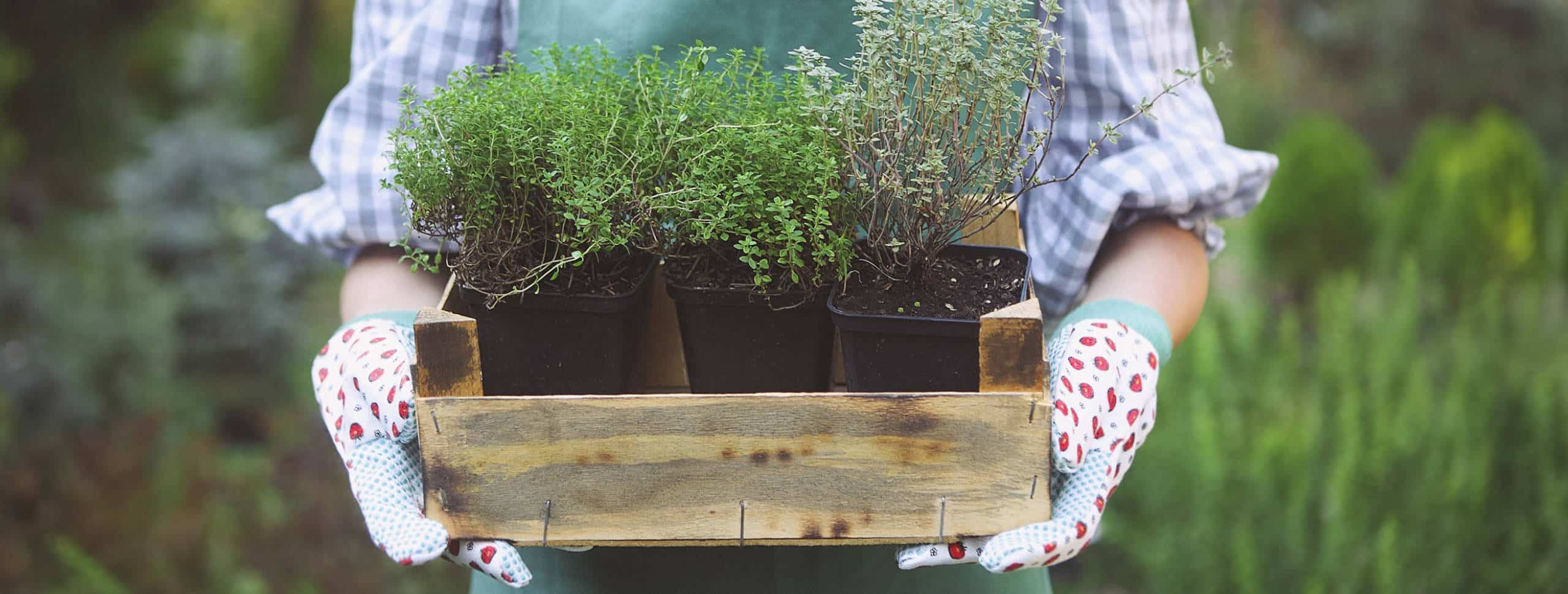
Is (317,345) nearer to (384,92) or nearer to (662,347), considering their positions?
(384,92)

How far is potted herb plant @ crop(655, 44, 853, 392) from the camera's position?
3.14ft

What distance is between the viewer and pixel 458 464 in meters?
0.95

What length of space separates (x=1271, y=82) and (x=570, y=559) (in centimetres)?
910

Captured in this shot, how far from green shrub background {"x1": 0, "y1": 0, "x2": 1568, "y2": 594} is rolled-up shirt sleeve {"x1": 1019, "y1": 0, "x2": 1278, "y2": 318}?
4.01ft

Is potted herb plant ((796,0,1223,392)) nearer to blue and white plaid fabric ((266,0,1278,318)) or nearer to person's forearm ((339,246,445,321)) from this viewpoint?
blue and white plaid fabric ((266,0,1278,318))

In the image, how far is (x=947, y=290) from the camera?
1.03 m

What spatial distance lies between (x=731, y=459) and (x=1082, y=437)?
0.94 ft

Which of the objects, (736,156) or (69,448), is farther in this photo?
(69,448)

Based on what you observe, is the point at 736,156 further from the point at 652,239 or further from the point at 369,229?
the point at 369,229

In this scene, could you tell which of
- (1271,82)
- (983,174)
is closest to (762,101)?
(983,174)

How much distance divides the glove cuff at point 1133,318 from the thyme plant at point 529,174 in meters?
0.44

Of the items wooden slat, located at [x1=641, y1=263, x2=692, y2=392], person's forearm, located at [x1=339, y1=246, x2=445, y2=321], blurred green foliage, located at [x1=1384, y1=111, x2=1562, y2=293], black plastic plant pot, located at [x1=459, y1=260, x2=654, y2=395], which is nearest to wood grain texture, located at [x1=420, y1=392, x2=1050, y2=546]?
black plastic plant pot, located at [x1=459, y1=260, x2=654, y2=395]

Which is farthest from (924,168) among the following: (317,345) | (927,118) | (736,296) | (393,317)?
(317,345)

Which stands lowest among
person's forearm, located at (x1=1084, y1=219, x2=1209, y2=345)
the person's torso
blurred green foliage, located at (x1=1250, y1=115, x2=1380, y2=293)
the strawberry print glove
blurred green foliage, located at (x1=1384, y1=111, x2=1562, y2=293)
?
blurred green foliage, located at (x1=1250, y1=115, x2=1380, y2=293)
